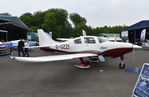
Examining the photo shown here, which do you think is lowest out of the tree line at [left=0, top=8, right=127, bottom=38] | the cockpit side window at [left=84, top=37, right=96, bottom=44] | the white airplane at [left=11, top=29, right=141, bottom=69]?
the white airplane at [left=11, top=29, right=141, bottom=69]

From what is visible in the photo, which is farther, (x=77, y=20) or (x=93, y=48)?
(x=77, y=20)

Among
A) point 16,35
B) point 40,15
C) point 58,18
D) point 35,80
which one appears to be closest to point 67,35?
point 58,18

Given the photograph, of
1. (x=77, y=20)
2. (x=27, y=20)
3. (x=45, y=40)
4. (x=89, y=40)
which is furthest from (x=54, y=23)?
(x=89, y=40)

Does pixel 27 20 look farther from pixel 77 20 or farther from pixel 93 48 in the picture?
pixel 93 48

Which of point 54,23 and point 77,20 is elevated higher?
point 77,20

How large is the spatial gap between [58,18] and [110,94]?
76262 mm

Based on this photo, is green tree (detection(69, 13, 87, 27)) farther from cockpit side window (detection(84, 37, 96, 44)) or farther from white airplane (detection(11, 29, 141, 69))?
cockpit side window (detection(84, 37, 96, 44))

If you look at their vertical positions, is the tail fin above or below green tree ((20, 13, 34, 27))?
below

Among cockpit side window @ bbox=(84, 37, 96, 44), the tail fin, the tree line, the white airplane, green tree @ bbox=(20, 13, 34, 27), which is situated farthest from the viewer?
green tree @ bbox=(20, 13, 34, 27)

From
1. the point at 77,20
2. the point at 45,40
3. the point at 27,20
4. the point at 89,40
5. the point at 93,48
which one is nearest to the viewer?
the point at 93,48

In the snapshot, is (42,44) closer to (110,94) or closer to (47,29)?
(110,94)

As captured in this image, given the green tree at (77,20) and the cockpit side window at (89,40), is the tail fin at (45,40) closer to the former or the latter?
the cockpit side window at (89,40)

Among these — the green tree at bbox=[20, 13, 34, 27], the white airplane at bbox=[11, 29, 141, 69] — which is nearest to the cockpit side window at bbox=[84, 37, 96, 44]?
the white airplane at bbox=[11, 29, 141, 69]

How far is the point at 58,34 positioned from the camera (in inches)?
2746
